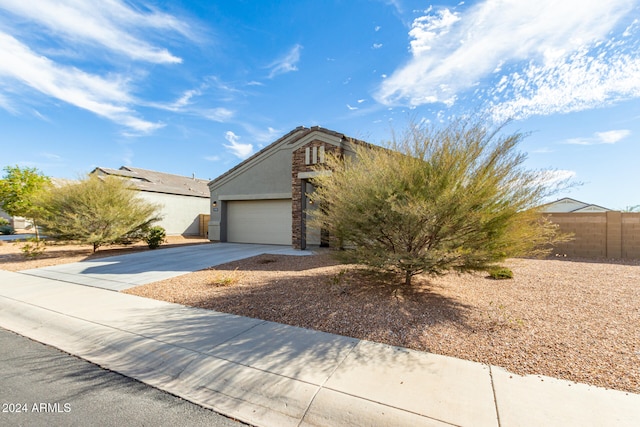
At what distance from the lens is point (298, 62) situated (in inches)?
432

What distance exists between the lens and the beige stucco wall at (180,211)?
20.7m

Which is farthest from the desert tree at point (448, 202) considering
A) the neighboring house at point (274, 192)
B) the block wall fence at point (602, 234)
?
the block wall fence at point (602, 234)

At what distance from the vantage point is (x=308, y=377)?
302cm

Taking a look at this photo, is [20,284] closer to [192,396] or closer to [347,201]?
[192,396]

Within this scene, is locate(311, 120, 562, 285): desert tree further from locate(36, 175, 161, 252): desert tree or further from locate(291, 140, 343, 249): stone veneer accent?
locate(36, 175, 161, 252): desert tree

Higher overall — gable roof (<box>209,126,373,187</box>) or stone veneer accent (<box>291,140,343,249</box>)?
gable roof (<box>209,126,373,187</box>)

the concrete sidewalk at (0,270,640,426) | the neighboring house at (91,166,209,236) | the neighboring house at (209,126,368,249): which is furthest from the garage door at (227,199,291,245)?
the concrete sidewalk at (0,270,640,426)

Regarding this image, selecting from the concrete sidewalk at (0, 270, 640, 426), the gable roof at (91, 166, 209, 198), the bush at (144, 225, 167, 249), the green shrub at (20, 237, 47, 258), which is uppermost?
the gable roof at (91, 166, 209, 198)

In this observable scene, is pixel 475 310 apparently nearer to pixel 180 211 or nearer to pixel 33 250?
pixel 33 250

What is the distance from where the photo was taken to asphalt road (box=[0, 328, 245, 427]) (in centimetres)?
255

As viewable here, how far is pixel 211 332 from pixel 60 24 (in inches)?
408

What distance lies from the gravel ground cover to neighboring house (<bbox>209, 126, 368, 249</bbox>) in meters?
5.36

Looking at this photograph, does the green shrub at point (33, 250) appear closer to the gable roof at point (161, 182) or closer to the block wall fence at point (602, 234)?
the gable roof at point (161, 182)

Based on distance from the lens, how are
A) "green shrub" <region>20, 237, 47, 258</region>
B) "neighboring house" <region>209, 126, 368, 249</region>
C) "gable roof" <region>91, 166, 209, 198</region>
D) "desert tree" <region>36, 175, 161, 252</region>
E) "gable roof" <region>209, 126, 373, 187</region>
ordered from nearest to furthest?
"green shrub" <region>20, 237, 47, 258</region> < "desert tree" <region>36, 175, 161, 252</region> < "gable roof" <region>209, 126, 373, 187</region> < "neighboring house" <region>209, 126, 368, 249</region> < "gable roof" <region>91, 166, 209, 198</region>
